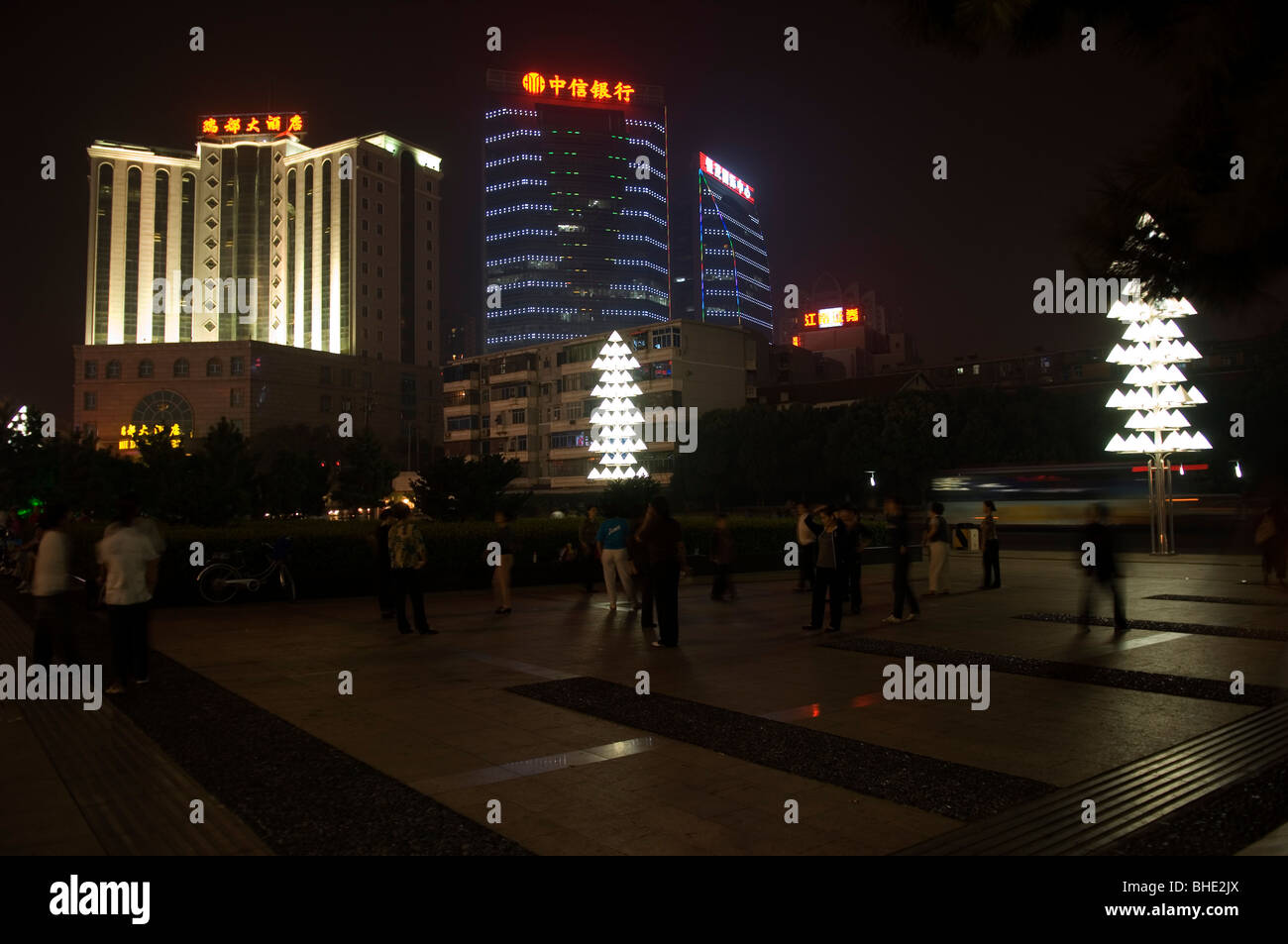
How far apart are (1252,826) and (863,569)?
61.5ft

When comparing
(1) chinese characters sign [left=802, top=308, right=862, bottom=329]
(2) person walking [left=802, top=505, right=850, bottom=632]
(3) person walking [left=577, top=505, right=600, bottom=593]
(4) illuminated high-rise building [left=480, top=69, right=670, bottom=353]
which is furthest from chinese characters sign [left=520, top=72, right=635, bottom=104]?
(2) person walking [left=802, top=505, right=850, bottom=632]

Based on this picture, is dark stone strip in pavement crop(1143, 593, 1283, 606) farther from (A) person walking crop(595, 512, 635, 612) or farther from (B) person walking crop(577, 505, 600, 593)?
(B) person walking crop(577, 505, 600, 593)

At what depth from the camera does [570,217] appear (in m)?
162

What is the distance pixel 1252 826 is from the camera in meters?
4.62

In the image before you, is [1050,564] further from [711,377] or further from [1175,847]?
[711,377]

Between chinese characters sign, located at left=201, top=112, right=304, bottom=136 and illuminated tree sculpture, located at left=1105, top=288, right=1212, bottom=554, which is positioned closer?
illuminated tree sculpture, located at left=1105, top=288, right=1212, bottom=554

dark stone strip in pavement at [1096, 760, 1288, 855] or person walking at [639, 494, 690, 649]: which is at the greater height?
person walking at [639, 494, 690, 649]

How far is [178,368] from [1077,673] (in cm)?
11692

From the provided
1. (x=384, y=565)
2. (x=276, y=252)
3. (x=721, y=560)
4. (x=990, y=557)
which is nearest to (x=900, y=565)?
(x=721, y=560)

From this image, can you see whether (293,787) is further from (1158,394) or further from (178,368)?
(178,368)

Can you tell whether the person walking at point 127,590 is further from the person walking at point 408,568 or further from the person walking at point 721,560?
the person walking at point 721,560

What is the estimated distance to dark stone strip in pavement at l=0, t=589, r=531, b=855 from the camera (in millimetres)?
4426

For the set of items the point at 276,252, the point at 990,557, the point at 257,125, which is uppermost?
the point at 257,125
